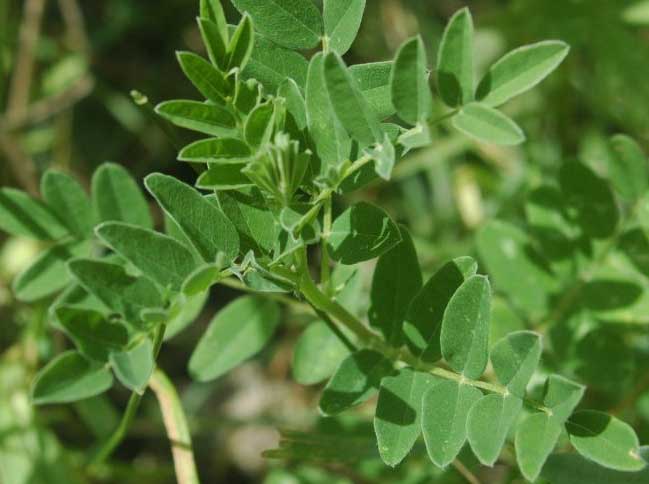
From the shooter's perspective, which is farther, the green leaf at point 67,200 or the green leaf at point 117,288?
the green leaf at point 67,200

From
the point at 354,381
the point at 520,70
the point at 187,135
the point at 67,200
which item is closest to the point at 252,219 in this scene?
the point at 354,381

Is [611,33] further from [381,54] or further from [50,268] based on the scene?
[50,268]

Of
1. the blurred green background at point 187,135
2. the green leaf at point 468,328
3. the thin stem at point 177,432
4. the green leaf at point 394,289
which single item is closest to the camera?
the green leaf at point 468,328

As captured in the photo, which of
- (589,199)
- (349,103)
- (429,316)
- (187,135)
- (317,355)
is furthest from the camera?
(187,135)

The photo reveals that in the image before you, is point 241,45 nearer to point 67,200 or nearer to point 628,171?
point 67,200

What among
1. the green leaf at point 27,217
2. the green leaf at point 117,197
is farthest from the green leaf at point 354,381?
the green leaf at point 27,217

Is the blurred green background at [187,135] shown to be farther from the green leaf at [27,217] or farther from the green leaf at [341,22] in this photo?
the green leaf at [341,22]
